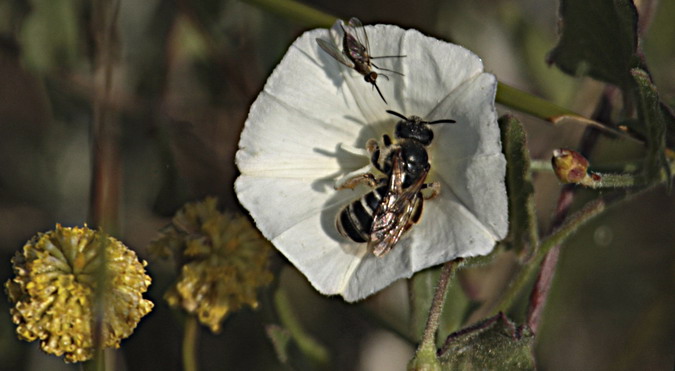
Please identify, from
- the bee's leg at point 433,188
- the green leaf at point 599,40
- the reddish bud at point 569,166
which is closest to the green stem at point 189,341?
the bee's leg at point 433,188

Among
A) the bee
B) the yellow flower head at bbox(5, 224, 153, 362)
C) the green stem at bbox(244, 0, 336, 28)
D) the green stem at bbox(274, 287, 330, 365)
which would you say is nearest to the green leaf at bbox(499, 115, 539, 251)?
the bee

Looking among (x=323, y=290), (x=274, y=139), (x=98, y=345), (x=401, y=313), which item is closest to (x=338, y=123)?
(x=274, y=139)

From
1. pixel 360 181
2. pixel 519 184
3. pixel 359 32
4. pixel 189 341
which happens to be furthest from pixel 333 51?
pixel 189 341

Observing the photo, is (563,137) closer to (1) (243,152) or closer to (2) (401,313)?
(2) (401,313)

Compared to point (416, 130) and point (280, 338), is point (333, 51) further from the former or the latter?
point (280, 338)

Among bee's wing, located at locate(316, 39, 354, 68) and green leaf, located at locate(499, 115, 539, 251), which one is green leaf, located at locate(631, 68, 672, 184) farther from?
bee's wing, located at locate(316, 39, 354, 68)
